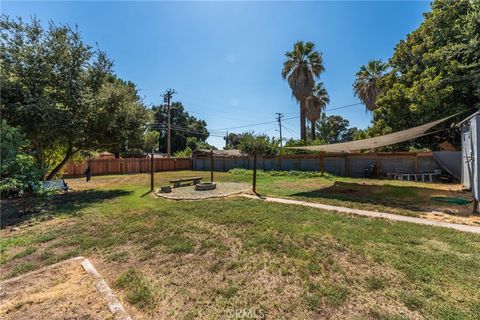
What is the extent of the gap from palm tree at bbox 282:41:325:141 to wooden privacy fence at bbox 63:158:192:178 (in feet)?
45.7

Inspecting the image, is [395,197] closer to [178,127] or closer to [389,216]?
[389,216]

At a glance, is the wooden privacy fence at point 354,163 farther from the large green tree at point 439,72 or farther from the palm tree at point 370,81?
the palm tree at point 370,81

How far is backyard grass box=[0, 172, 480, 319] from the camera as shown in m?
2.32

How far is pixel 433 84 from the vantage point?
1029 cm

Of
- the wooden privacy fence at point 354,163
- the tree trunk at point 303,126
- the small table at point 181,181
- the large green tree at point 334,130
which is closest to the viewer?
the small table at point 181,181

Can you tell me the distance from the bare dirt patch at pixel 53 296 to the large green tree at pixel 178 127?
35345 millimetres

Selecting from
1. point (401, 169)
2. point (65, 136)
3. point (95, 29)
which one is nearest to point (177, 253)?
point (65, 136)

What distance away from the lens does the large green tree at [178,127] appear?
3938 cm

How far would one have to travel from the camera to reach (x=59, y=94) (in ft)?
28.8

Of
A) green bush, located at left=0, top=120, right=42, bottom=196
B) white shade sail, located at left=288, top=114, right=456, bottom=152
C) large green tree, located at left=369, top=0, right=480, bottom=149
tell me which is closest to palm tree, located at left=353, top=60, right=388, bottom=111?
large green tree, located at left=369, top=0, right=480, bottom=149

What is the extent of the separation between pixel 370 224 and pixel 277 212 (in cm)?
213

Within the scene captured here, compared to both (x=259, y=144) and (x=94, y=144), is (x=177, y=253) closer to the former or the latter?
(x=94, y=144)

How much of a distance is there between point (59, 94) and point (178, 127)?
3111cm

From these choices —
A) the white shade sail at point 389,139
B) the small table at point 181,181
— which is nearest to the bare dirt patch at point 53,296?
the small table at point 181,181
